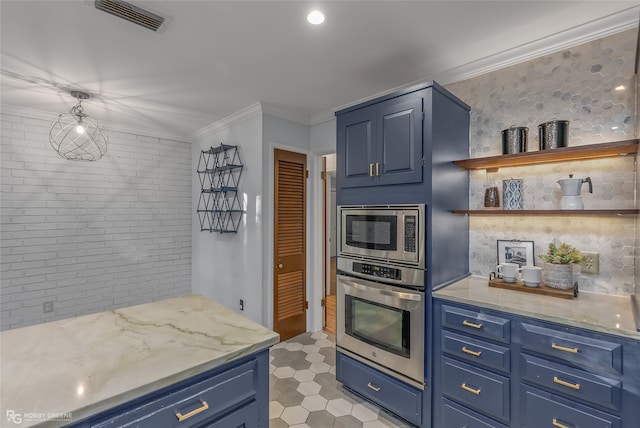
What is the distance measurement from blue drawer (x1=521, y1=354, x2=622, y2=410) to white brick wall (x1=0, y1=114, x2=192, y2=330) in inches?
170

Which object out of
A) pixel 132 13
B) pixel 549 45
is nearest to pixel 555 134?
pixel 549 45

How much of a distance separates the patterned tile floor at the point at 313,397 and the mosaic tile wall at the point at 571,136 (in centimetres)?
138

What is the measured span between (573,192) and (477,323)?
3.25 feet

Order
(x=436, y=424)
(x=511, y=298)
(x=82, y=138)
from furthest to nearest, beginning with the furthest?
(x=82, y=138), (x=436, y=424), (x=511, y=298)

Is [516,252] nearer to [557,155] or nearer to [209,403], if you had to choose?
[557,155]

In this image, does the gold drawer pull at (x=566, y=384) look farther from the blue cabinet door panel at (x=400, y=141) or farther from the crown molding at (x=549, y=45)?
the crown molding at (x=549, y=45)

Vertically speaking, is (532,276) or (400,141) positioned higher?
(400,141)

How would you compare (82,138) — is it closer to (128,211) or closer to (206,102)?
(128,211)

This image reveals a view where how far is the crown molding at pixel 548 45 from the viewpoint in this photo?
5.59 ft

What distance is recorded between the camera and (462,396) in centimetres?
178

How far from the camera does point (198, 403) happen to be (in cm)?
106

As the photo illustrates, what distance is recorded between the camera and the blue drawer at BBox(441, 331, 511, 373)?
1.63 metres

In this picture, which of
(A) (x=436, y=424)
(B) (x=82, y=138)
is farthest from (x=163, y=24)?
(A) (x=436, y=424)

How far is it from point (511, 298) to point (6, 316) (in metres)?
4.74
